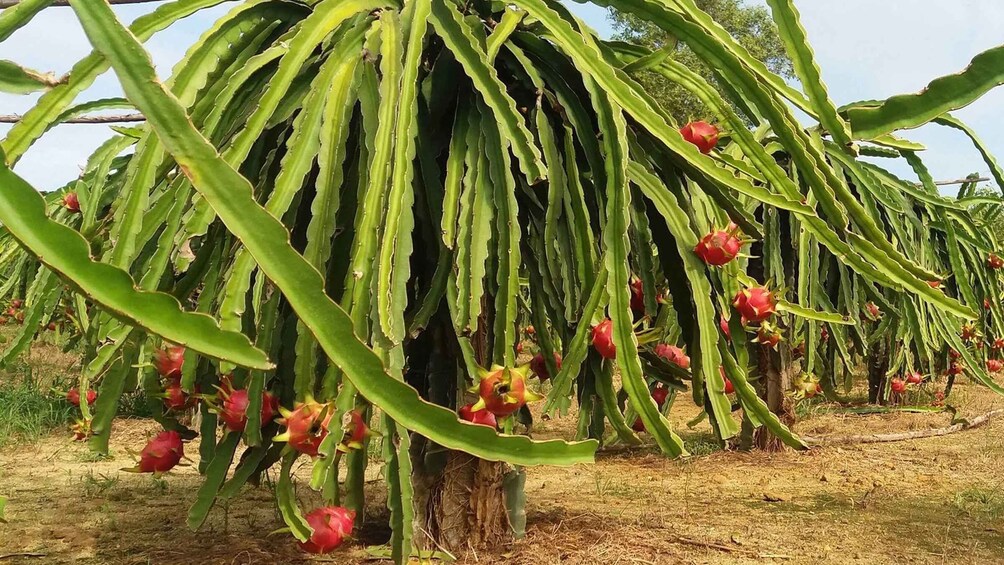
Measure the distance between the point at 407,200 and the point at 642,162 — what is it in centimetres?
65

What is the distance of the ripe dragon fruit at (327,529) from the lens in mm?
1464

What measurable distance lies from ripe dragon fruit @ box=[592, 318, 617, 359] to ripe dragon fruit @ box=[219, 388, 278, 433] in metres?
0.68

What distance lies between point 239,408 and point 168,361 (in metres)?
0.25

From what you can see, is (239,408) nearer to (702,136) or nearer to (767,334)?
(702,136)

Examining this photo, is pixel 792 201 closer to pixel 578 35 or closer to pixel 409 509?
pixel 578 35

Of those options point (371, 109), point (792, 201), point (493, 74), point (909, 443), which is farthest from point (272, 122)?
point (909, 443)

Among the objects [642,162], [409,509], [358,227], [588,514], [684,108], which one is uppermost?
[684,108]

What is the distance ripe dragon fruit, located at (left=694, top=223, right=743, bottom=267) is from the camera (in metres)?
1.73

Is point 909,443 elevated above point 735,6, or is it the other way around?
point 735,6

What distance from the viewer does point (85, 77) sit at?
1419 millimetres

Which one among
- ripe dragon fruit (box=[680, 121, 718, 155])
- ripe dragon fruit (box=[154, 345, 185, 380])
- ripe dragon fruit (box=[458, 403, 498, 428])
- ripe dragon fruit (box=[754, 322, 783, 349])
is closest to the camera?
ripe dragon fruit (box=[458, 403, 498, 428])

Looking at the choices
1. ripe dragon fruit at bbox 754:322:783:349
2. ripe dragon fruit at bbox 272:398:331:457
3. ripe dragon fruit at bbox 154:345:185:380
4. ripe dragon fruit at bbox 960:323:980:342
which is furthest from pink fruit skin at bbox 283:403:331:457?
ripe dragon fruit at bbox 960:323:980:342

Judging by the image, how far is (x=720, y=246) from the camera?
1.73 metres

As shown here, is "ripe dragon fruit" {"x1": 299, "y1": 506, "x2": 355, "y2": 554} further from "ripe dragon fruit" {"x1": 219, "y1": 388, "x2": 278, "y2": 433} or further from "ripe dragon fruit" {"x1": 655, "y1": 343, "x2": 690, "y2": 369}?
"ripe dragon fruit" {"x1": 655, "y1": 343, "x2": 690, "y2": 369}
